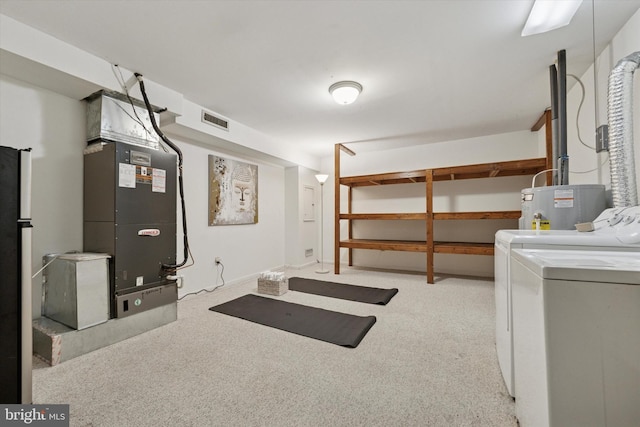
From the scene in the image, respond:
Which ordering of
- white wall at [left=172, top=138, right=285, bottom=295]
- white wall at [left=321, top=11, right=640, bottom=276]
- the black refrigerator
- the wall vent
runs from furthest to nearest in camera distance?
white wall at [left=172, top=138, right=285, bottom=295], the wall vent, white wall at [left=321, top=11, right=640, bottom=276], the black refrigerator

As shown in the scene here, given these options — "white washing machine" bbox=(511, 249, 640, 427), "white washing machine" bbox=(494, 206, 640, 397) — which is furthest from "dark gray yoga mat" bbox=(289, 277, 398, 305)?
"white washing machine" bbox=(511, 249, 640, 427)

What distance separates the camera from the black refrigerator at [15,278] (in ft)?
4.08

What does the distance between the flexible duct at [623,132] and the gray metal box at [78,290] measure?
3.71 metres

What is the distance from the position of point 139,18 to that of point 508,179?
16.1 feet

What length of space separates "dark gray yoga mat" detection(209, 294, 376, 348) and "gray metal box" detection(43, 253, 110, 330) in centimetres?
103

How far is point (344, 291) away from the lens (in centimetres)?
339

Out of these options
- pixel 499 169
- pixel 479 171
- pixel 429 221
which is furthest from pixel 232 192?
pixel 499 169

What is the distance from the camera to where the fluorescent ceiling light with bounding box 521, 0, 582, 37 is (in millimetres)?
1583

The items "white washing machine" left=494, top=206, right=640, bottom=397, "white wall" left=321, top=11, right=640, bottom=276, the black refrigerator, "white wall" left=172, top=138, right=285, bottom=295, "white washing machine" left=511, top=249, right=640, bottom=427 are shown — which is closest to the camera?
"white washing machine" left=511, top=249, right=640, bottom=427

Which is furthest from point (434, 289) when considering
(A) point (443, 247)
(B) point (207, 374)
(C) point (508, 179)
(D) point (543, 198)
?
(B) point (207, 374)

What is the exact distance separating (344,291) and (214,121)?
8.99ft

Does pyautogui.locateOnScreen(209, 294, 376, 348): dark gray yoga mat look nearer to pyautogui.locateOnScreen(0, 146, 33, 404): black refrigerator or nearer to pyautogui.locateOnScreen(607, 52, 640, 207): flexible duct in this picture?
pyautogui.locateOnScreen(0, 146, 33, 404): black refrigerator

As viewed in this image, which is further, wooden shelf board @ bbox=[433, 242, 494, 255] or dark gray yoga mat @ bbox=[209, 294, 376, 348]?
wooden shelf board @ bbox=[433, 242, 494, 255]

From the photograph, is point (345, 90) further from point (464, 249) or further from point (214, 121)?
point (464, 249)
